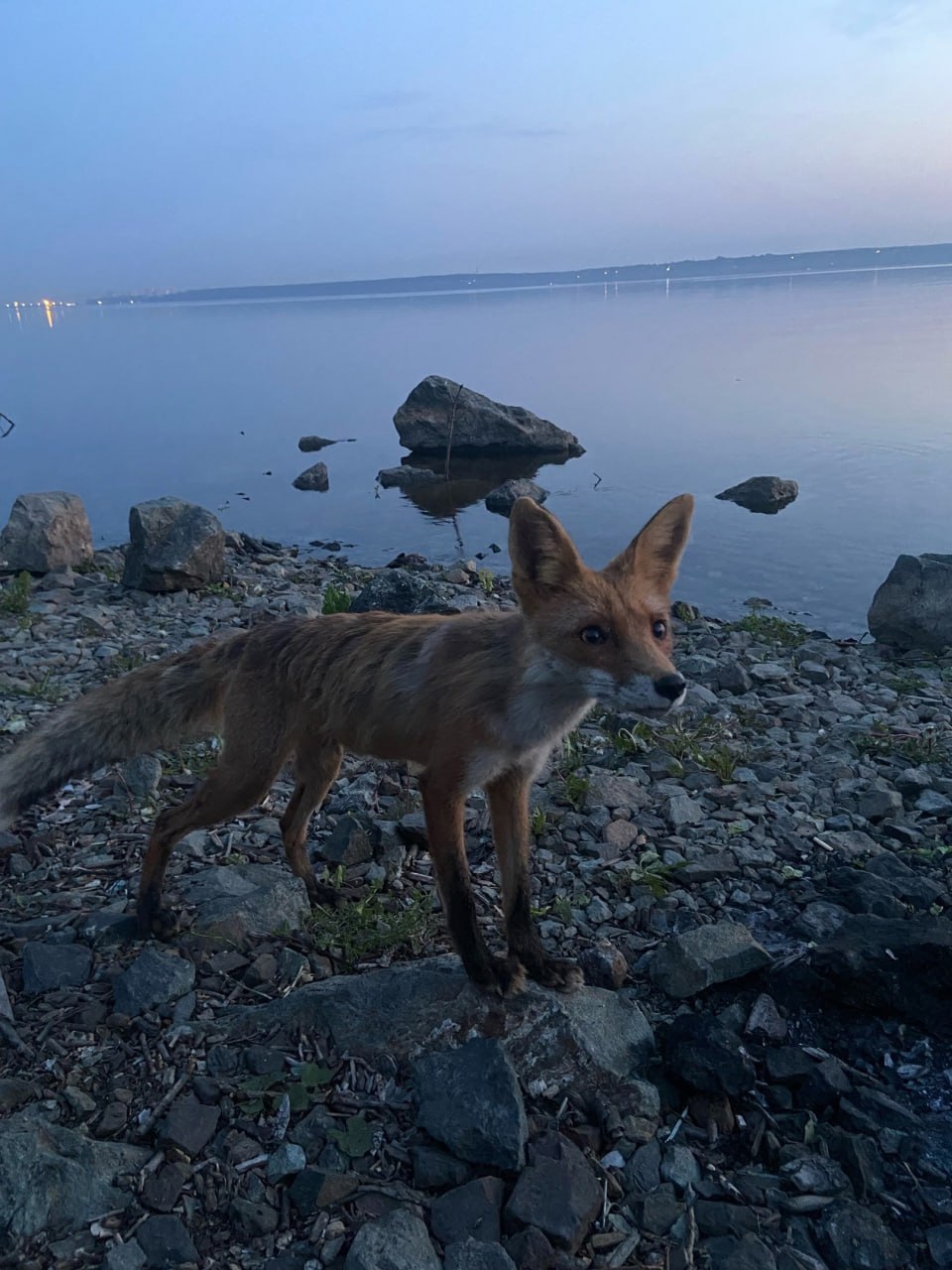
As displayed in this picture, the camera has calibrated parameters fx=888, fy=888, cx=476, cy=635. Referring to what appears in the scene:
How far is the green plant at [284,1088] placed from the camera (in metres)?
3.51

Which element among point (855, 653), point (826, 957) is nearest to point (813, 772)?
point (826, 957)

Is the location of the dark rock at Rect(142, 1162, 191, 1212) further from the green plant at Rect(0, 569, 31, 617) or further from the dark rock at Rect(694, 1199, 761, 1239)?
the green plant at Rect(0, 569, 31, 617)

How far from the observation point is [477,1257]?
2.88 m

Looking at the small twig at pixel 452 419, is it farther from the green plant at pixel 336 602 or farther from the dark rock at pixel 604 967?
the dark rock at pixel 604 967

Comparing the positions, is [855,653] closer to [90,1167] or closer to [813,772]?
[813,772]

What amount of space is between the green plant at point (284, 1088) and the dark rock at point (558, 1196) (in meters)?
0.91

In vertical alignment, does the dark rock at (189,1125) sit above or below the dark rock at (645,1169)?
above

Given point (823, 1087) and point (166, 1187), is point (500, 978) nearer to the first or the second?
point (823, 1087)

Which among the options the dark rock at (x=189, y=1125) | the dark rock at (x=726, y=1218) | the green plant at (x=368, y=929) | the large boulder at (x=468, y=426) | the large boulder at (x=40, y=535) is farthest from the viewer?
the large boulder at (x=468, y=426)

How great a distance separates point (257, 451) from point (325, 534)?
1012 cm

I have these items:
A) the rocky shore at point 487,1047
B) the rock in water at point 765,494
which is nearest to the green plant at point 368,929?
the rocky shore at point 487,1047

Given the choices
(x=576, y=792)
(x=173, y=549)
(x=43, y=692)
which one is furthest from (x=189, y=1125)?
(x=173, y=549)

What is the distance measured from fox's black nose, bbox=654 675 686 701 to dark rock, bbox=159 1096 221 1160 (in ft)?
7.84

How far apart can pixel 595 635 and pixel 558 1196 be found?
2.09m
